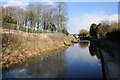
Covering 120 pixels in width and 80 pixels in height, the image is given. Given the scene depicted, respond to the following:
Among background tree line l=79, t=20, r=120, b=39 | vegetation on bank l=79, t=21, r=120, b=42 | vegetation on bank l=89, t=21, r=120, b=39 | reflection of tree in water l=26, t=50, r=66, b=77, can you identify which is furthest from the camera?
vegetation on bank l=89, t=21, r=120, b=39

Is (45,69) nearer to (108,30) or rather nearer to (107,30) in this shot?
(108,30)

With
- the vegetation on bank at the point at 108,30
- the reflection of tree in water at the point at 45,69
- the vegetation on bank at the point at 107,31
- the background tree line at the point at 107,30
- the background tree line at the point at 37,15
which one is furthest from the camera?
the background tree line at the point at 37,15

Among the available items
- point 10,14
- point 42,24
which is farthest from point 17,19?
point 42,24

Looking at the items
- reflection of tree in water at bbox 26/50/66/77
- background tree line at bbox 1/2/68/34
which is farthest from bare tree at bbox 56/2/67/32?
reflection of tree in water at bbox 26/50/66/77

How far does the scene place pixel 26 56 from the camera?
2691 centimetres

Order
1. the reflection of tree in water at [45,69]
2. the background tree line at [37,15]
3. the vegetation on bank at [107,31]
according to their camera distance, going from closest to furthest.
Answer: the vegetation on bank at [107,31], the reflection of tree in water at [45,69], the background tree line at [37,15]

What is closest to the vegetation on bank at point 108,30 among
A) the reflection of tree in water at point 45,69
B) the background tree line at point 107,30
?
the background tree line at point 107,30

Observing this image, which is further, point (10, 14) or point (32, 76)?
point (10, 14)

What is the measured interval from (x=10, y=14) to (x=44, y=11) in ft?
28.5

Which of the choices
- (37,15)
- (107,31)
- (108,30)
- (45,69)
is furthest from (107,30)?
(45,69)

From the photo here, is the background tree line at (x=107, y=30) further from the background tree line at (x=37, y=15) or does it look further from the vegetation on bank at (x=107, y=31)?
the background tree line at (x=37, y=15)

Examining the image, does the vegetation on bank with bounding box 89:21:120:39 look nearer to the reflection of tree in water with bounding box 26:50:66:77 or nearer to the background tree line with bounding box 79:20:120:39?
the background tree line with bounding box 79:20:120:39

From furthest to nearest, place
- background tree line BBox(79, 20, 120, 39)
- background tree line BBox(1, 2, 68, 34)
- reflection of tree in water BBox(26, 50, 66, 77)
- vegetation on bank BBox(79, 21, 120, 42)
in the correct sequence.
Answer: background tree line BBox(1, 2, 68, 34) → reflection of tree in water BBox(26, 50, 66, 77) → background tree line BBox(79, 20, 120, 39) → vegetation on bank BBox(79, 21, 120, 42)

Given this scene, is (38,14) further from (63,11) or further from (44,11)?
(63,11)
